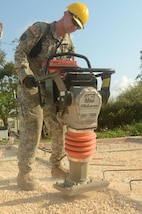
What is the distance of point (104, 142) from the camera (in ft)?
24.7

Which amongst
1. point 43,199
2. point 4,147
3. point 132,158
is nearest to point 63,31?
point 43,199

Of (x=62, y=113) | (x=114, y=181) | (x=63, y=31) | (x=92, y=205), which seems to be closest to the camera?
(x=92, y=205)

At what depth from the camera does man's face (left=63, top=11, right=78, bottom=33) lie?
9.50 feet

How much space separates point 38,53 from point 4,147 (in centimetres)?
437

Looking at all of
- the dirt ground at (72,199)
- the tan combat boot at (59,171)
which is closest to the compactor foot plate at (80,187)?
the dirt ground at (72,199)

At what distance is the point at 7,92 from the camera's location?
1730 centimetres

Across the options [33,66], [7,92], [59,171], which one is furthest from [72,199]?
[7,92]

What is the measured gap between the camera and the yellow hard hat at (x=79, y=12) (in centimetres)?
288

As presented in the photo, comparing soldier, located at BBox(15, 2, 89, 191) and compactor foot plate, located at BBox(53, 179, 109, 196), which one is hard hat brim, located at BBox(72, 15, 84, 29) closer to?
soldier, located at BBox(15, 2, 89, 191)

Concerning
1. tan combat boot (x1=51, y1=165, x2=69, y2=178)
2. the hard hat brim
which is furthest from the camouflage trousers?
the hard hat brim

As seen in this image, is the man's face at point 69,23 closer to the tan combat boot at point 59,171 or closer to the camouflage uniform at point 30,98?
the camouflage uniform at point 30,98

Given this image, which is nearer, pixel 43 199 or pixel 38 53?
pixel 43 199

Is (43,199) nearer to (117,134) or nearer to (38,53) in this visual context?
(38,53)

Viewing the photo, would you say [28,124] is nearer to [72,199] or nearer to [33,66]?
[33,66]
